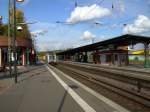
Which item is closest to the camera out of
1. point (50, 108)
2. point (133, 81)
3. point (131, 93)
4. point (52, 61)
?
A: point (50, 108)

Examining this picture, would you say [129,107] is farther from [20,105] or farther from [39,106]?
[20,105]

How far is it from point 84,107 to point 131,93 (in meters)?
4.01

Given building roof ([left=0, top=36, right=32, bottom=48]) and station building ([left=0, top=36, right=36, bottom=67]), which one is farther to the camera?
station building ([left=0, top=36, right=36, bottom=67])

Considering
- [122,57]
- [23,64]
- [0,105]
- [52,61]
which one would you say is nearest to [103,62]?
[122,57]

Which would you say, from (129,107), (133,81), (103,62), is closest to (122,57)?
(103,62)

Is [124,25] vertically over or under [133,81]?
over

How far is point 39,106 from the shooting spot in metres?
11.5

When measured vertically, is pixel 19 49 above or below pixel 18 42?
below

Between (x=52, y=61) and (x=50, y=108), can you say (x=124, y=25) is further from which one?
(x=52, y=61)

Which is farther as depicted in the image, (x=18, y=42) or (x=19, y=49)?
(x=19, y=49)

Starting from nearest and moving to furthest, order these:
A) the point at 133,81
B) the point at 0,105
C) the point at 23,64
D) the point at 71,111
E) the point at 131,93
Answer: the point at 71,111, the point at 0,105, the point at 131,93, the point at 133,81, the point at 23,64

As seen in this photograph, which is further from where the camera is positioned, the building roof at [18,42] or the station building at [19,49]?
the station building at [19,49]

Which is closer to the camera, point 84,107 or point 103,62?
point 84,107

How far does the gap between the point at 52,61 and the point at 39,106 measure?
7304 cm
